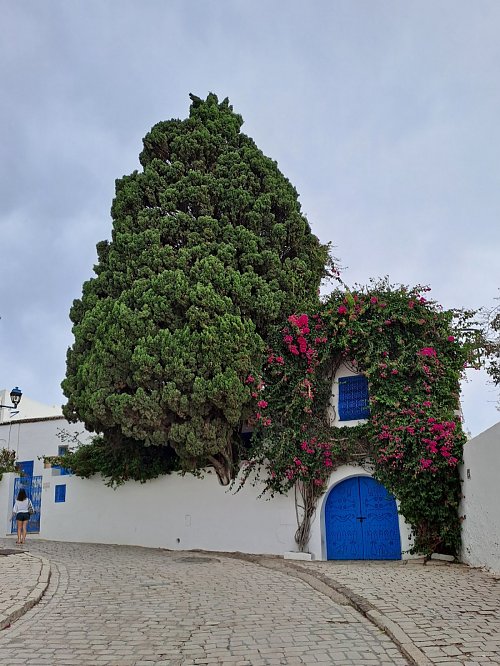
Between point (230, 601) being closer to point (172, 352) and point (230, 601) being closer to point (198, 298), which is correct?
point (172, 352)

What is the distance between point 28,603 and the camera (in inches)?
303

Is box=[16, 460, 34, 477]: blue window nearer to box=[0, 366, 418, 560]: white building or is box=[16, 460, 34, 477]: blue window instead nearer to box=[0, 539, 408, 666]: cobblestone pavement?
box=[0, 366, 418, 560]: white building

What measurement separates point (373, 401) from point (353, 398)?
764mm

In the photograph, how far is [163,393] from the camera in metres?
12.9

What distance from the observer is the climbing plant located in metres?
12.3

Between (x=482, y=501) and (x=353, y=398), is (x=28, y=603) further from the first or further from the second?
(x=353, y=398)

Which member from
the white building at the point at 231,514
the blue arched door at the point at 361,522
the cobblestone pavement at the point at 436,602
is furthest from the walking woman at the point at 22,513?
the cobblestone pavement at the point at 436,602

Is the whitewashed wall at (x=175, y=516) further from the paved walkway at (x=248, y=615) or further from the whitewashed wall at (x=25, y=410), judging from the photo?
the whitewashed wall at (x=25, y=410)

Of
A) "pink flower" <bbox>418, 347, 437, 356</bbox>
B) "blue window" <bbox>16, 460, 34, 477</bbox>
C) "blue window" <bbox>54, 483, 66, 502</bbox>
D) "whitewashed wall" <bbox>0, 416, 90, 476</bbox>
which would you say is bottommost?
"blue window" <bbox>54, 483, 66, 502</bbox>

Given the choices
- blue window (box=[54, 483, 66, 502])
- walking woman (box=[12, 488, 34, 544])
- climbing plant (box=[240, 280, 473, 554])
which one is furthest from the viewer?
blue window (box=[54, 483, 66, 502])

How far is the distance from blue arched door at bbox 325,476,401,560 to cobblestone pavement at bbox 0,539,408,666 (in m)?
3.12

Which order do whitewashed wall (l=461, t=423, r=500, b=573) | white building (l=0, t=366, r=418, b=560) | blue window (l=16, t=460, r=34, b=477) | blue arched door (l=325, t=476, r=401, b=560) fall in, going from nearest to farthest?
whitewashed wall (l=461, t=423, r=500, b=573) → blue arched door (l=325, t=476, r=401, b=560) → white building (l=0, t=366, r=418, b=560) → blue window (l=16, t=460, r=34, b=477)

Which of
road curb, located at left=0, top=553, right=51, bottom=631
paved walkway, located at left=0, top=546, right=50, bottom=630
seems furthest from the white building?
road curb, located at left=0, top=553, right=51, bottom=631

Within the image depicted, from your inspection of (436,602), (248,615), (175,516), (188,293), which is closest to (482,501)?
(436,602)
